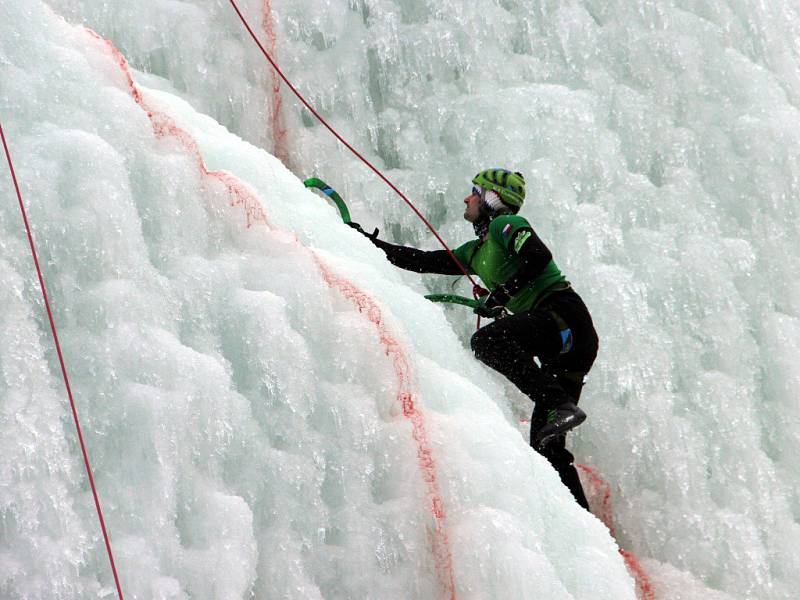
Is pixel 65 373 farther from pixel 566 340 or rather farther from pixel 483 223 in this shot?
pixel 483 223

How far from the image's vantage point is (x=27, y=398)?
111 inches

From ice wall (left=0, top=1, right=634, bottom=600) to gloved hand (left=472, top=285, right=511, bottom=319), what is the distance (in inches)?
46.2

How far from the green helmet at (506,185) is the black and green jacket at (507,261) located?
0.21 meters

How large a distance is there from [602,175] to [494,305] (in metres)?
1.33

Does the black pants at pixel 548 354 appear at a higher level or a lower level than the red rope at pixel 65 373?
lower

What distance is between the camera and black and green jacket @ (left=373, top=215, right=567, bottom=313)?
4.63 meters

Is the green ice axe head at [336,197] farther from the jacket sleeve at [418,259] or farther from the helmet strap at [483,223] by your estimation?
the helmet strap at [483,223]

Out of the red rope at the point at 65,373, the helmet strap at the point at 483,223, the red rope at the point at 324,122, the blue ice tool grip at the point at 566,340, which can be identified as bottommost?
the red rope at the point at 324,122

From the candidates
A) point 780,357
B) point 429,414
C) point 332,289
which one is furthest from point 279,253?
point 780,357

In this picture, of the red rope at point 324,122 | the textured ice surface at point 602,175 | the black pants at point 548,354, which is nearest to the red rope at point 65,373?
the textured ice surface at point 602,175

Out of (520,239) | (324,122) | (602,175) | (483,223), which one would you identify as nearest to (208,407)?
(520,239)

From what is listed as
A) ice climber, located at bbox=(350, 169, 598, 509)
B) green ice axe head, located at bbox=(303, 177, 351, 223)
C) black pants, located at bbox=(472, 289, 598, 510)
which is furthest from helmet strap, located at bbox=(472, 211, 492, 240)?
green ice axe head, located at bbox=(303, 177, 351, 223)

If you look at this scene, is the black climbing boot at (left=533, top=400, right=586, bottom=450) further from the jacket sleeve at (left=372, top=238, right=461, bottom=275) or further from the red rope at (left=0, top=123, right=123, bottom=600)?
the red rope at (left=0, top=123, right=123, bottom=600)

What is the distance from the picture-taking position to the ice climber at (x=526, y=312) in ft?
14.4
